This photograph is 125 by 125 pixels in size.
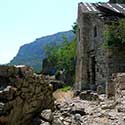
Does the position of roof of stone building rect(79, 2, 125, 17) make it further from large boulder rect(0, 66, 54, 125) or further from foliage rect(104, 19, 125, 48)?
large boulder rect(0, 66, 54, 125)

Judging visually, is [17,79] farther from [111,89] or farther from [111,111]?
[111,89]

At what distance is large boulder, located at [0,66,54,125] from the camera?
14.7 meters

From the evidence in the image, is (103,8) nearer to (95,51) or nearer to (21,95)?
(95,51)

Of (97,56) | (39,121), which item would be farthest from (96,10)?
(39,121)

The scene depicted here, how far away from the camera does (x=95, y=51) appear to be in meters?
35.2

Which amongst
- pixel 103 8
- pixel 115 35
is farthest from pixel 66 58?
pixel 115 35

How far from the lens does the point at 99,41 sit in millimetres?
34531

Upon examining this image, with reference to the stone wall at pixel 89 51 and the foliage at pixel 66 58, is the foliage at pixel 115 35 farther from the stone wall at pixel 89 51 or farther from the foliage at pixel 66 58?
the foliage at pixel 66 58

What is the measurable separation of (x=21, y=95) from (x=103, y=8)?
67.6 feet

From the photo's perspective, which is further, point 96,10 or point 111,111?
point 96,10

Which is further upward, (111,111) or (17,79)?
(17,79)

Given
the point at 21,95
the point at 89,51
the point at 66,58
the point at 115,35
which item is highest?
the point at 115,35

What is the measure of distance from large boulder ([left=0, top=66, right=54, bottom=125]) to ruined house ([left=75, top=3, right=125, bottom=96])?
1429 centimetres

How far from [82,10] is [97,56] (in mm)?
5371
